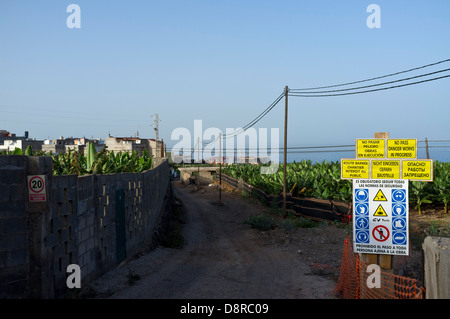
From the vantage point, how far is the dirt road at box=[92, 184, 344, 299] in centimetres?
881

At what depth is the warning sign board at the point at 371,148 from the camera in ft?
26.9

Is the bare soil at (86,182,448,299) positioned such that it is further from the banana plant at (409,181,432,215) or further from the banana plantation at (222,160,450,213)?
the banana plantation at (222,160,450,213)

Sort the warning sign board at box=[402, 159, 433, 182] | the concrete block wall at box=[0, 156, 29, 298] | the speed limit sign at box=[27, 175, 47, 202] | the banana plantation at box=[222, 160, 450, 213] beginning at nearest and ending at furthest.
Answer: the concrete block wall at box=[0, 156, 29, 298]
the speed limit sign at box=[27, 175, 47, 202]
the warning sign board at box=[402, 159, 433, 182]
the banana plantation at box=[222, 160, 450, 213]

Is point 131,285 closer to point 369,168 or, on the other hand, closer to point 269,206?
point 369,168

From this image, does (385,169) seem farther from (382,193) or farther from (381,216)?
(381,216)

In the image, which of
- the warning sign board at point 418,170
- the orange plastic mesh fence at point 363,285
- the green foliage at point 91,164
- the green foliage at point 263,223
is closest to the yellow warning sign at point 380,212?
the warning sign board at point 418,170

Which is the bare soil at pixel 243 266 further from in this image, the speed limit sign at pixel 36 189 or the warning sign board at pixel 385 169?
the warning sign board at pixel 385 169

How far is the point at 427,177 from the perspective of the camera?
7734 millimetres

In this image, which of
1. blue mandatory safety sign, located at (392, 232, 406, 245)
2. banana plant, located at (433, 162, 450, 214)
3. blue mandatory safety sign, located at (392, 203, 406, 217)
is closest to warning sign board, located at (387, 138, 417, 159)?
blue mandatory safety sign, located at (392, 203, 406, 217)

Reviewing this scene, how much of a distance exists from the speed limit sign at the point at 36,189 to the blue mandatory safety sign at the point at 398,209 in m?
6.61

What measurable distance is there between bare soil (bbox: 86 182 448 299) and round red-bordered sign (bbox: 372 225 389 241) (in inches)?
68.0

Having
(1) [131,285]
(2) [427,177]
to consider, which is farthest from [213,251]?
(2) [427,177]

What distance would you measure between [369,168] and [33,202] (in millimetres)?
6405

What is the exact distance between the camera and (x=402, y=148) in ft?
26.3
